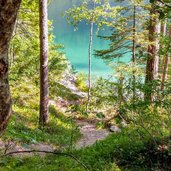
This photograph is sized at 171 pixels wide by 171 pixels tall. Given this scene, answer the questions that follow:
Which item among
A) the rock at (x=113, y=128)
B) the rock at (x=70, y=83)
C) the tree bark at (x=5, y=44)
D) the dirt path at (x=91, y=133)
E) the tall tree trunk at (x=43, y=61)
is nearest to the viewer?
the tree bark at (x=5, y=44)

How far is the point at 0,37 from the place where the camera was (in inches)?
77.8

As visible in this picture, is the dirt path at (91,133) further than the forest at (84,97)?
Yes

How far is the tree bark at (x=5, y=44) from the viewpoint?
1945mm

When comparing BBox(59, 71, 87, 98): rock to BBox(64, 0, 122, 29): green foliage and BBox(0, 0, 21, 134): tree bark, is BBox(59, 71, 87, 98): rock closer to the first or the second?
BBox(64, 0, 122, 29): green foliage

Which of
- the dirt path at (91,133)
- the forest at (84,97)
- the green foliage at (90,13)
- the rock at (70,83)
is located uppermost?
the green foliage at (90,13)

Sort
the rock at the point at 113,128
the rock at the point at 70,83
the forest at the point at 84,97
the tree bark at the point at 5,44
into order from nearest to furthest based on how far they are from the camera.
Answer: the tree bark at the point at 5,44 → the forest at the point at 84,97 → the rock at the point at 113,128 → the rock at the point at 70,83

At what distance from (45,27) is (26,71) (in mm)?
3273

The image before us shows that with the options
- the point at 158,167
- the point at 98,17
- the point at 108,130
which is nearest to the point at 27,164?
the point at 158,167

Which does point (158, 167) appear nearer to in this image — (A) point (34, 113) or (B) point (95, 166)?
(B) point (95, 166)

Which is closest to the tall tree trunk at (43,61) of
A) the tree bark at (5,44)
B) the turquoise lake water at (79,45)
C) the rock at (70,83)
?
the tree bark at (5,44)

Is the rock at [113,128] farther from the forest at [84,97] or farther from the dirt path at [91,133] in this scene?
the dirt path at [91,133]

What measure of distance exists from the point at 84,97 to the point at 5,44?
2298 cm

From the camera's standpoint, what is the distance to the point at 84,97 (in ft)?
81.9

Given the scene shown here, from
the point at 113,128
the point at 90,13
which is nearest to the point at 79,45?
the point at 90,13
